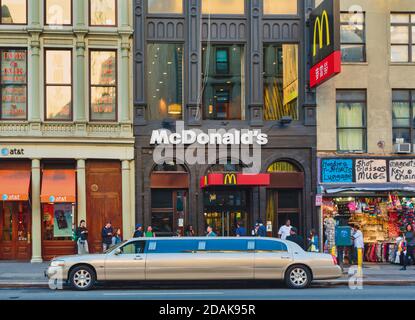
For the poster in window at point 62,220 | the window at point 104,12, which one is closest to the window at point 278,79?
the window at point 104,12

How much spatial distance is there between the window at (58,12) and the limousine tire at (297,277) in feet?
48.3

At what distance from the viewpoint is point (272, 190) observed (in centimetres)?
2708

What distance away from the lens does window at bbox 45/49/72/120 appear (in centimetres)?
2616

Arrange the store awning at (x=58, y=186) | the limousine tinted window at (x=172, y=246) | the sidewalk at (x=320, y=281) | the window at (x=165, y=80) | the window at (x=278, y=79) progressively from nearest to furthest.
Answer: the limousine tinted window at (x=172, y=246), the sidewalk at (x=320, y=281), the store awning at (x=58, y=186), the window at (x=165, y=80), the window at (x=278, y=79)

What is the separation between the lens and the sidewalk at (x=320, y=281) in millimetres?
19109

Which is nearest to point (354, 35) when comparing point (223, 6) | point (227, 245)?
point (223, 6)

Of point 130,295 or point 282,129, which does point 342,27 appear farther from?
point 130,295

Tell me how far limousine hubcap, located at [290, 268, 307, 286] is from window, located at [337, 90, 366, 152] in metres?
10.7

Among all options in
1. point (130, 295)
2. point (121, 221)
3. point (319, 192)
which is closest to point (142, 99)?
point (121, 221)

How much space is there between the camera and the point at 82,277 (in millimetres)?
17141

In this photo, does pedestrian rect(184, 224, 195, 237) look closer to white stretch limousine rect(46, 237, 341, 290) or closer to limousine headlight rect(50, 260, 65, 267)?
white stretch limousine rect(46, 237, 341, 290)

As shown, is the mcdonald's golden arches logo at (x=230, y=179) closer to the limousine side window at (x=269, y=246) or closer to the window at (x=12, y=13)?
the limousine side window at (x=269, y=246)

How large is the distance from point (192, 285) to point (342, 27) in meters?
14.7
